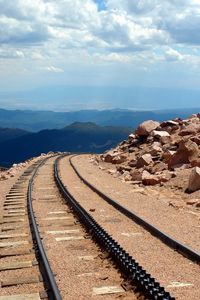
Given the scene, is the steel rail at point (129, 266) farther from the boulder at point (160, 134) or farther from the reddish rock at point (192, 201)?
the boulder at point (160, 134)

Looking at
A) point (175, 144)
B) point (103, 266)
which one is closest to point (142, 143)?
point (175, 144)

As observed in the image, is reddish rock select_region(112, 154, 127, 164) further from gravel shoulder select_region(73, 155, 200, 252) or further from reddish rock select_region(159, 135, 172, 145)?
gravel shoulder select_region(73, 155, 200, 252)

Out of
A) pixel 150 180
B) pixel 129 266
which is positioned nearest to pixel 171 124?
pixel 150 180

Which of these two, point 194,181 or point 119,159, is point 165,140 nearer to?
point 119,159

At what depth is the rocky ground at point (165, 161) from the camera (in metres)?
20.7

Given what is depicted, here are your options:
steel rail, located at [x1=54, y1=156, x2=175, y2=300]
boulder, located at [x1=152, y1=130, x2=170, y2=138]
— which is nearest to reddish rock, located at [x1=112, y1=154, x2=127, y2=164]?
boulder, located at [x1=152, y1=130, x2=170, y2=138]

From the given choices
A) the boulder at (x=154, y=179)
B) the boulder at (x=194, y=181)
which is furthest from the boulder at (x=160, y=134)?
the boulder at (x=194, y=181)

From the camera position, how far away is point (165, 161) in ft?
92.8

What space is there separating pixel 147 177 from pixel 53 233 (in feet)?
39.2

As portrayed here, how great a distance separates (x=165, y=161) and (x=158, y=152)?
3.49 metres

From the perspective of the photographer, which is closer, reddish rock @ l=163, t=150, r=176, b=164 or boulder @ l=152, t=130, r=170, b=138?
reddish rock @ l=163, t=150, r=176, b=164

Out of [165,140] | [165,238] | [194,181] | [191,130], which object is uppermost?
[191,130]

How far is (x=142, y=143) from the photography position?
40.2 meters

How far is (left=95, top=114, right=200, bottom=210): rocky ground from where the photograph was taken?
2069 cm
